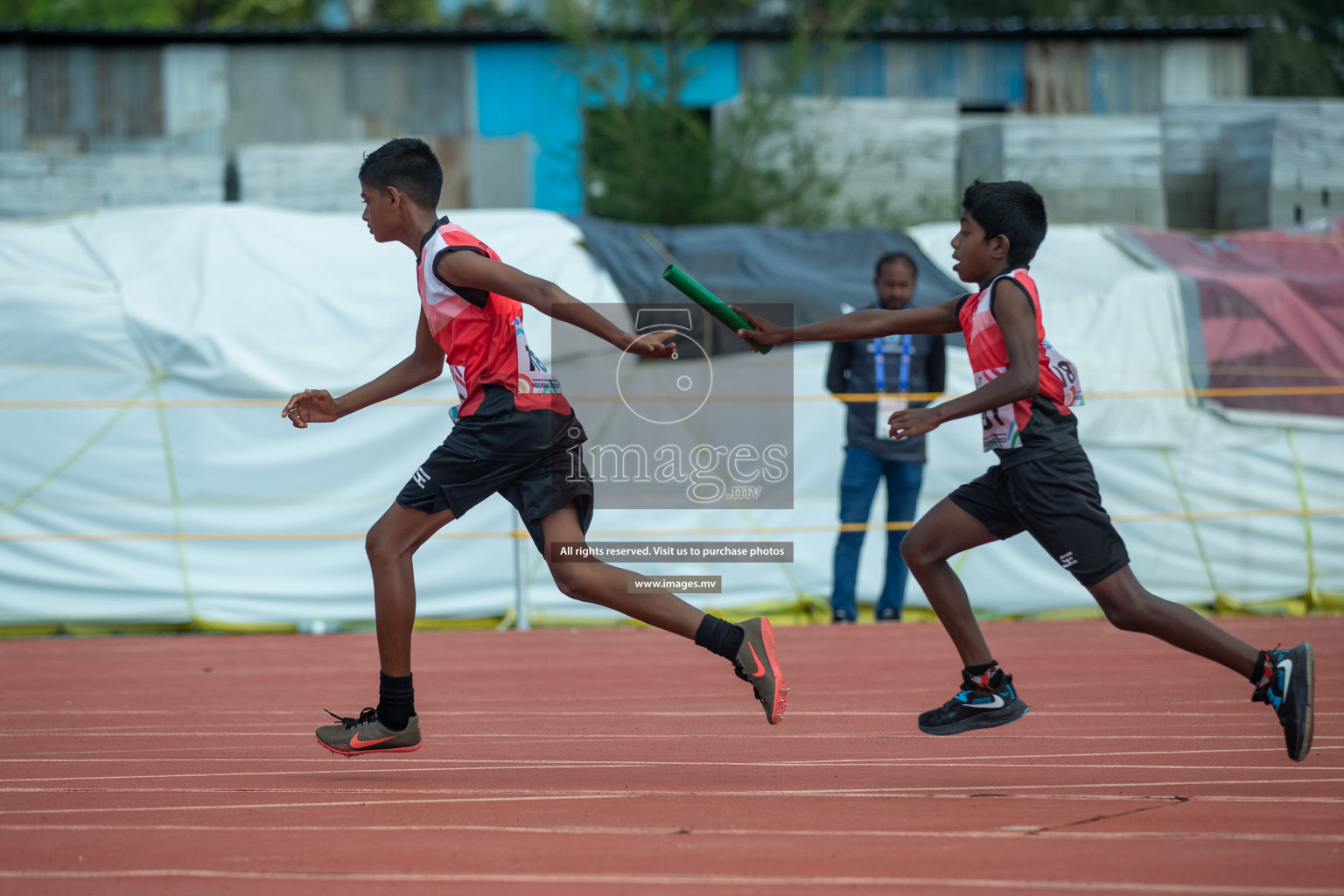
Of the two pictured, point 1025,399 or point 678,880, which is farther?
point 1025,399

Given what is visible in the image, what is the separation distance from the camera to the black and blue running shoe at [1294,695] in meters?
3.62

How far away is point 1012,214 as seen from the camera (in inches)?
159

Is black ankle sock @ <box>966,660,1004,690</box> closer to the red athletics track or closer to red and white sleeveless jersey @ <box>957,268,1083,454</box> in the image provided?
the red athletics track

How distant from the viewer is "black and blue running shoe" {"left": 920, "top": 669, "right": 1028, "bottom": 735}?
4.14 meters

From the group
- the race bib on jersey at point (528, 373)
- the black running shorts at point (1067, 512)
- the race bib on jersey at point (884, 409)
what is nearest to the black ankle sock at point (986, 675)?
the black running shorts at point (1067, 512)

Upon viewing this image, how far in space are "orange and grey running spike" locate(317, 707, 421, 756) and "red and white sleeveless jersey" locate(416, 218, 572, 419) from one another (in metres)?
0.94

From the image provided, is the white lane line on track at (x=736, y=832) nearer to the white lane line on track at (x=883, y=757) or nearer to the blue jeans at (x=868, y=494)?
the white lane line on track at (x=883, y=757)

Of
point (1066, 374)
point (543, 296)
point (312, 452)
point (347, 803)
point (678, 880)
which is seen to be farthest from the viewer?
point (312, 452)

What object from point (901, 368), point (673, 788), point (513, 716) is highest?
point (901, 368)

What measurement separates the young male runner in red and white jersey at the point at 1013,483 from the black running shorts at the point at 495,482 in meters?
0.78

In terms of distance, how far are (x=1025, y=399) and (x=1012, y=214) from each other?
56 centimetres

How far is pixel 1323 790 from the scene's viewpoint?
3.46 meters

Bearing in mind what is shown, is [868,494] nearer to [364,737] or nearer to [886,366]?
[886,366]

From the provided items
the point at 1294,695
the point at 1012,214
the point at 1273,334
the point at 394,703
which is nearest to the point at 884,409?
the point at 1273,334
